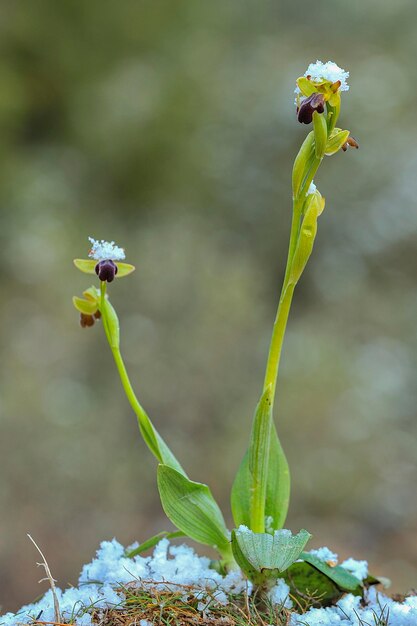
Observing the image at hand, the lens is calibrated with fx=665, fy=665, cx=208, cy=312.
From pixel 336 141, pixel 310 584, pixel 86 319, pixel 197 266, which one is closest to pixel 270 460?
pixel 310 584

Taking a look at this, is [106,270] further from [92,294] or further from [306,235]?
[306,235]

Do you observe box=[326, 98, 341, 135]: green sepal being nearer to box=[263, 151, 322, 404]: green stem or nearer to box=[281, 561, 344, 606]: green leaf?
box=[263, 151, 322, 404]: green stem

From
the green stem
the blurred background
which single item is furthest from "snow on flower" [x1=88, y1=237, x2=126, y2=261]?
the blurred background

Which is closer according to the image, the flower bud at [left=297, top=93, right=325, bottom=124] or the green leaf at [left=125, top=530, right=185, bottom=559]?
the flower bud at [left=297, top=93, right=325, bottom=124]

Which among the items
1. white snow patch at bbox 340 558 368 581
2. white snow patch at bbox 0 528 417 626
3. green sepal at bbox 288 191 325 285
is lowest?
white snow patch at bbox 0 528 417 626

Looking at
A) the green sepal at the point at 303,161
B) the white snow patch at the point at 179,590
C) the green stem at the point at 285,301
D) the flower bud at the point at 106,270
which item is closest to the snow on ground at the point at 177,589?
the white snow patch at the point at 179,590

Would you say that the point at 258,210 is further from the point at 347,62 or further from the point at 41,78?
the point at 41,78

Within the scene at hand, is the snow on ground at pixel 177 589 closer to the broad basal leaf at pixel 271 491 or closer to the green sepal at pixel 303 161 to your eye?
the broad basal leaf at pixel 271 491
